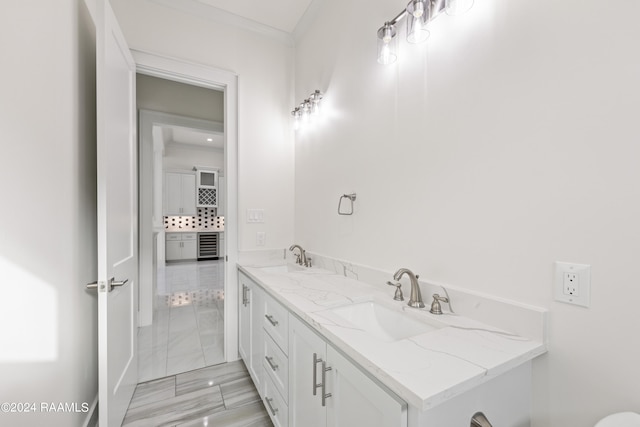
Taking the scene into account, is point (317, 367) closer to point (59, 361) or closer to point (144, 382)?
point (59, 361)

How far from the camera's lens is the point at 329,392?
3.11 ft

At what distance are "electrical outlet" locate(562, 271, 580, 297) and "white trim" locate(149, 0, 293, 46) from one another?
2.71 metres

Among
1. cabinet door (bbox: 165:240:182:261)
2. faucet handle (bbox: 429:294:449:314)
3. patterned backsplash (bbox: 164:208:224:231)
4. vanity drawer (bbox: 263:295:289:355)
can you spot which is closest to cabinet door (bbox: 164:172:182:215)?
patterned backsplash (bbox: 164:208:224:231)

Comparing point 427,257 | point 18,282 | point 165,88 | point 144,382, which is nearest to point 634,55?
point 427,257

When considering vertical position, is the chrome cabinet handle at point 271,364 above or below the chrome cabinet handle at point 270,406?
above

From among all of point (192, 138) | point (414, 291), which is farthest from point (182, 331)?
point (192, 138)

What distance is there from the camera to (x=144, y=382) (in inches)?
80.1

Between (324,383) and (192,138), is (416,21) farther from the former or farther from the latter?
(192,138)

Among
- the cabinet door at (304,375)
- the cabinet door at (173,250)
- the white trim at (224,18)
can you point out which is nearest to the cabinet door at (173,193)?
the cabinet door at (173,250)

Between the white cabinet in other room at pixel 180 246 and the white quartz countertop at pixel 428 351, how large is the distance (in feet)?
22.3

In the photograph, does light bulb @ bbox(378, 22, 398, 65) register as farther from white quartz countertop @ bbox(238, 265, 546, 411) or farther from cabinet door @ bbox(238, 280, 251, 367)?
cabinet door @ bbox(238, 280, 251, 367)

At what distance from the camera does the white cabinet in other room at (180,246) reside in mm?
7031

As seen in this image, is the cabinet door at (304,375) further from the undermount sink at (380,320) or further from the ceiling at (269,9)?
the ceiling at (269,9)

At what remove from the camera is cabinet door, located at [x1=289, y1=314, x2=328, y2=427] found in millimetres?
1021
